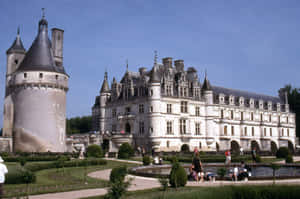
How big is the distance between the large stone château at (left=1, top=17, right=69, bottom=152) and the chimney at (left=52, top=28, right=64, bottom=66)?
0.51m

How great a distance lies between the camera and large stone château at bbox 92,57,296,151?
49.4m

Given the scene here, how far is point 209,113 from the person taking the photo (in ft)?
185

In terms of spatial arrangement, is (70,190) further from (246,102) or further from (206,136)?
(246,102)

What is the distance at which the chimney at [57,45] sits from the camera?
46469mm

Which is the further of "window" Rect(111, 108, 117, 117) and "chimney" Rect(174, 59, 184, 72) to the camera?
"chimney" Rect(174, 59, 184, 72)

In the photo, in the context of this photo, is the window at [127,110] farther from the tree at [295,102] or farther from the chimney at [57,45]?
the tree at [295,102]

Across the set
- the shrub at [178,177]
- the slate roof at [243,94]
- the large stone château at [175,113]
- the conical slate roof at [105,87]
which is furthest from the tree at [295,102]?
the shrub at [178,177]

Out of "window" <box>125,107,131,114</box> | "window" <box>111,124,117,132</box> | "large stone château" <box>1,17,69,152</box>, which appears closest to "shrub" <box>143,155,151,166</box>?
"large stone château" <box>1,17,69,152</box>

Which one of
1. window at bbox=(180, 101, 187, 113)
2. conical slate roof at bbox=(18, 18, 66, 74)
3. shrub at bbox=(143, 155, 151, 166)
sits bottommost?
shrub at bbox=(143, 155, 151, 166)

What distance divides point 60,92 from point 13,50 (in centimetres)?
950

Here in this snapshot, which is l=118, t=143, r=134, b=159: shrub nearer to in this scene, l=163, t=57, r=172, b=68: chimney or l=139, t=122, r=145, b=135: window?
l=139, t=122, r=145, b=135: window

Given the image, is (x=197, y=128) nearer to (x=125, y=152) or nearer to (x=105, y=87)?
(x=105, y=87)

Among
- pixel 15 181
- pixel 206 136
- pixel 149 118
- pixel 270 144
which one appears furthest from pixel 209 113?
pixel 15 181

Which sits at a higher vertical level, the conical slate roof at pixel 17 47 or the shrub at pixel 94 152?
the conical slate roof at pixel 17 47
